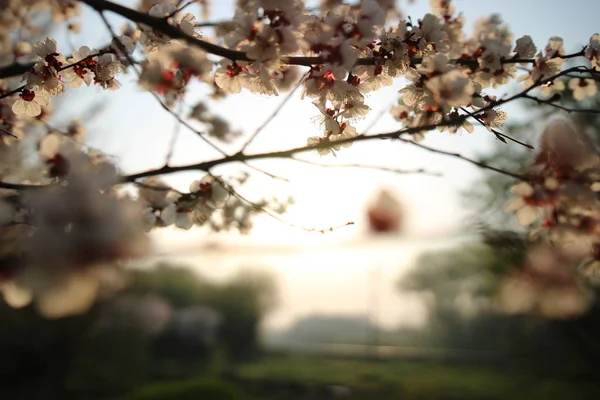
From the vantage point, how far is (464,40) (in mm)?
2248

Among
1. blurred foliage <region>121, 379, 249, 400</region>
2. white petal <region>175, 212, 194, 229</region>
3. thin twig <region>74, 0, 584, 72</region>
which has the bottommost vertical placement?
blurred foliage <region>121, 379, 249, 400</region>

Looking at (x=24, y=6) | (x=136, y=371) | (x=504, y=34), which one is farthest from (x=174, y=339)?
(x=504, y=34)

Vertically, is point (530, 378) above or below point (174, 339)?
below

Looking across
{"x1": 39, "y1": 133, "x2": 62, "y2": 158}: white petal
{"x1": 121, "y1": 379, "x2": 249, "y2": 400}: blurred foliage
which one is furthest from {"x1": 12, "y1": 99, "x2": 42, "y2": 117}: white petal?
{"x1": 121, "y1": 379, "x2": 249, "y2": 400}: blurred foliage

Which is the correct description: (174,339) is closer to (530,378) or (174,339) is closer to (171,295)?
(171,295)

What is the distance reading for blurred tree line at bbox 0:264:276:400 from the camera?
31.8 feet

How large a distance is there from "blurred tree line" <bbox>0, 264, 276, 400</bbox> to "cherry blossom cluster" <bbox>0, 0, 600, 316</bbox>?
3.78 ft

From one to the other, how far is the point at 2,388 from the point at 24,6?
9892 millimetres

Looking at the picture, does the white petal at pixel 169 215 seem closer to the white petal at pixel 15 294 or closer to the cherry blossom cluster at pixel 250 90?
the cherry blossom cluster at pixel 250 90

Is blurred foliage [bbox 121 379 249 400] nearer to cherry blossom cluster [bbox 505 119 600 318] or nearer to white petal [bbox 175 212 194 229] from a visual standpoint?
white petal [bbox 175 212 194 229]

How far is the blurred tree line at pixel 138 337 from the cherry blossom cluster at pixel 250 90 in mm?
1151

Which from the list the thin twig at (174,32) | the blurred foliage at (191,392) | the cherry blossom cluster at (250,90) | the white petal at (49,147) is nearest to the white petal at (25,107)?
the cherry blossom cluster at (250,90)

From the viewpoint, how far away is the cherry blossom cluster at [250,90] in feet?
2.22

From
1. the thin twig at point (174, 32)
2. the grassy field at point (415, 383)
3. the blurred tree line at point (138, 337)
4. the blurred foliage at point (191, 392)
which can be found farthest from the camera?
the grassy field at point (415, 383)
